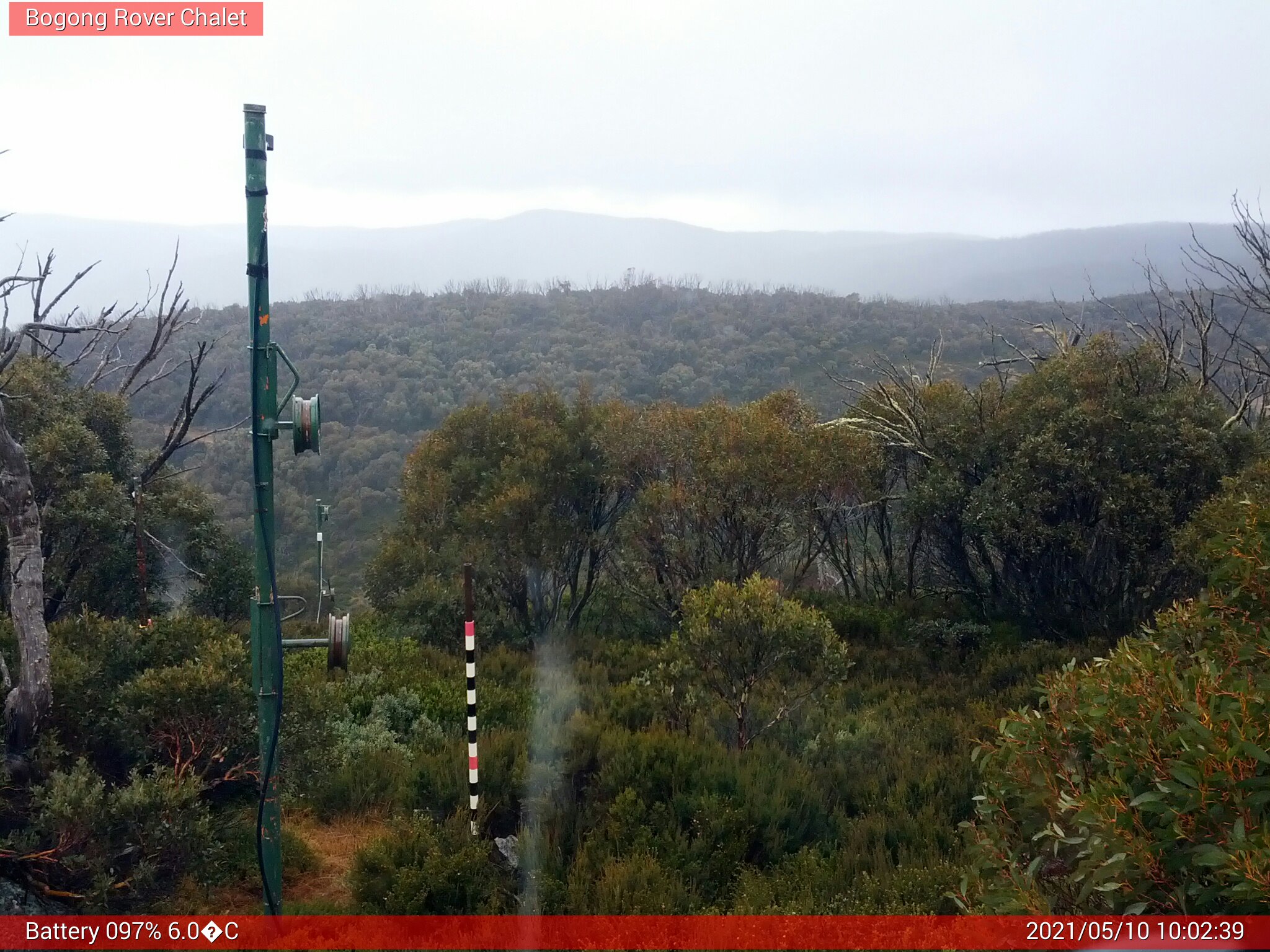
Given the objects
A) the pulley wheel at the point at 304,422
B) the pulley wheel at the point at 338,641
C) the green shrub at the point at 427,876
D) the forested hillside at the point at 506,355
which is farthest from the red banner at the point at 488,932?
the forested hillside at the point at 506,355

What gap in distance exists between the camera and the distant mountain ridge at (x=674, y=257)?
88.9 ft

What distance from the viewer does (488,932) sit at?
5.40 metres

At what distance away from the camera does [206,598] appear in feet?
42.2

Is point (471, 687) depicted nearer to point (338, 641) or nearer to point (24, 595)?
point (338, 641)

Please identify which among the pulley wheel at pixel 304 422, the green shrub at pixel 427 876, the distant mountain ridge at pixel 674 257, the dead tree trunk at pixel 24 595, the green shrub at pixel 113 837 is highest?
the distant mountain ridge at pixel 674 257

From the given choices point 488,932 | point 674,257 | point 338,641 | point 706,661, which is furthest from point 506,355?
point 674,257

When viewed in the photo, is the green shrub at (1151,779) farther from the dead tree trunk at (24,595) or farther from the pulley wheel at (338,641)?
Answer: the dead tree trunk at (24,595)

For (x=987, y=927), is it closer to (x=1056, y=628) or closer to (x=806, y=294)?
(x=1056, y=628)

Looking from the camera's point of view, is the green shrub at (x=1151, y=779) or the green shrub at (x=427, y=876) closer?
the green shrub at (x=1151, y=779)

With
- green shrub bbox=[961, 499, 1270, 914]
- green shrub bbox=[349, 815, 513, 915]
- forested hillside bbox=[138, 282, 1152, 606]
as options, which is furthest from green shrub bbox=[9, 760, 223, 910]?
forested hillside bbox=[138, 282, 1152, 606]

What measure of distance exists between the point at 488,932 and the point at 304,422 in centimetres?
328

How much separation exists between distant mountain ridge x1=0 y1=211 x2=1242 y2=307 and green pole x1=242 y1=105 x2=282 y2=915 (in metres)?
7.33

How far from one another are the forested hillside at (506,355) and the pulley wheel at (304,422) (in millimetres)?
12323

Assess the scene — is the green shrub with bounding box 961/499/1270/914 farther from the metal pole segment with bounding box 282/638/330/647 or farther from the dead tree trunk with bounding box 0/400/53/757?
the dead tree trunk with bounding box 0/400/53/757
